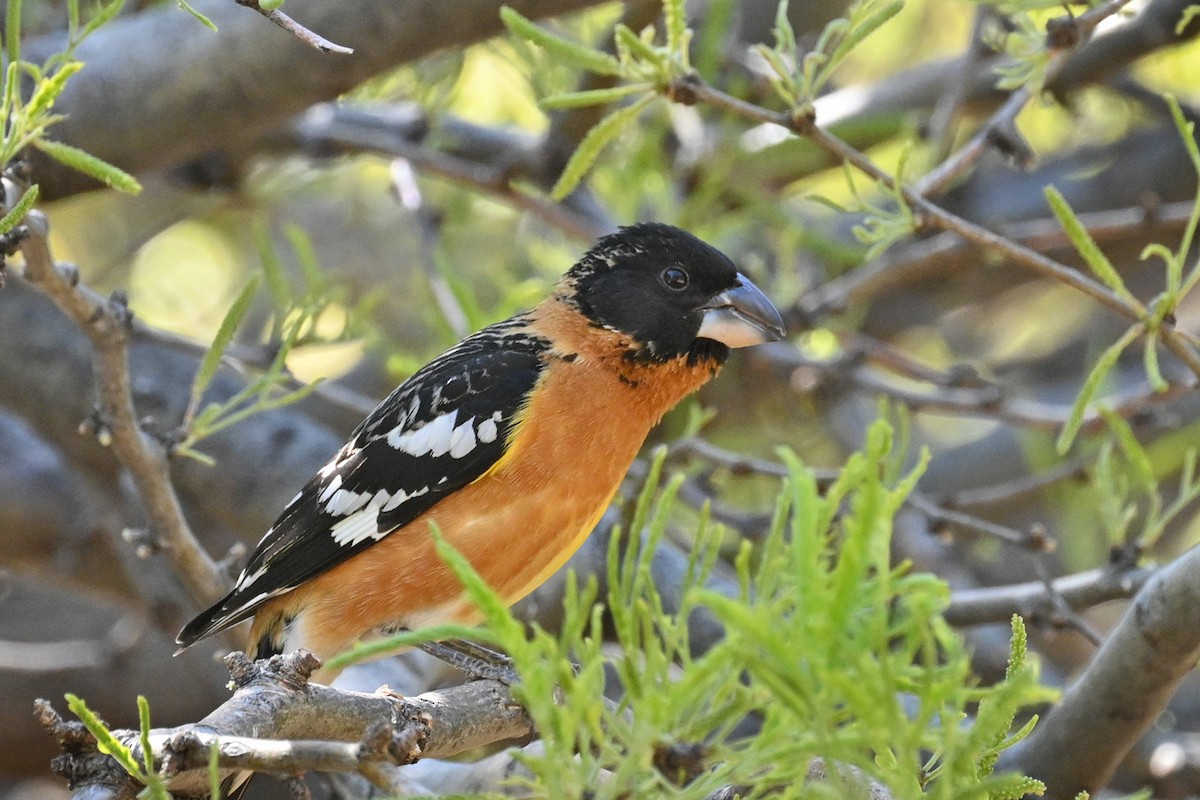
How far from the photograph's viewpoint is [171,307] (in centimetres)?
697

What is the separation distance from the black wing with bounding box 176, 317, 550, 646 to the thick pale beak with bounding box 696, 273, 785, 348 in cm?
49

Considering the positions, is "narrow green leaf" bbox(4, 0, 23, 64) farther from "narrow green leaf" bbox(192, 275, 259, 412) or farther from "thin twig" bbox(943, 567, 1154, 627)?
"thin twig" bbox(943, 567, 1154, 627)

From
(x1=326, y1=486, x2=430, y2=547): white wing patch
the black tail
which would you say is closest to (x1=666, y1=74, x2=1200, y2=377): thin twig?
(x1=326, y1=486, x2=430, y2=547): white wing patch

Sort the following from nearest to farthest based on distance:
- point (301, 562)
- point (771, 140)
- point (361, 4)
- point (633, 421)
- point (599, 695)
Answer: point (599, 695) < point (301, 562) < point (633, 421) < point (361, 4) < point (771, 140)

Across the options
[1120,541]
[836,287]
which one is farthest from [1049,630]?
[836,287]

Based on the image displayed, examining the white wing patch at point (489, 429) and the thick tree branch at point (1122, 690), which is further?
the white wing patch at point (489, 429)

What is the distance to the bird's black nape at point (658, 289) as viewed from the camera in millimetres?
3625

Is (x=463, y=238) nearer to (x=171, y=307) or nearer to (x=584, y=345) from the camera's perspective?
(x=171, y=307)

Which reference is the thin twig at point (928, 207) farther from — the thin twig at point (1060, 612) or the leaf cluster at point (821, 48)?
the thin twig at point (1060, 612)

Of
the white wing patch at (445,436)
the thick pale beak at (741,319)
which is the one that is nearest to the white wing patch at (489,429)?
the white wing patch at (445,436)

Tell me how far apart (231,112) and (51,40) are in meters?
0.68

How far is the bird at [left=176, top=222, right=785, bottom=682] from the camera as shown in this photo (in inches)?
128

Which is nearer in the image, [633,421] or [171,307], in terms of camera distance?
[633,421]

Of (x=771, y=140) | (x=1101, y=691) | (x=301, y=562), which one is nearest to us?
(x=1101, y=691)
